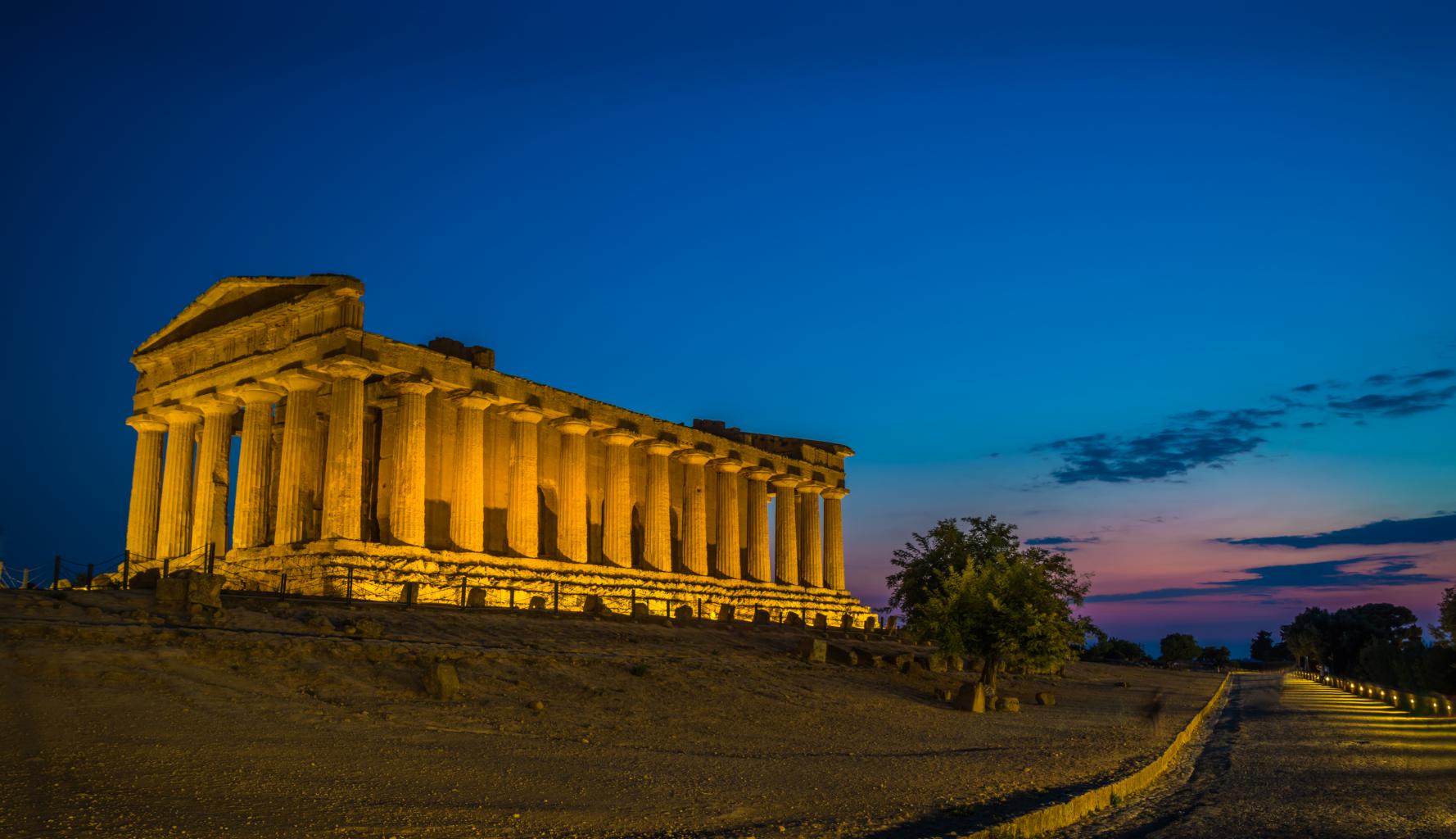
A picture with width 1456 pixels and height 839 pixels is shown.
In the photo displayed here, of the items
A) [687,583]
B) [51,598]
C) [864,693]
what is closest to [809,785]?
[864,693]

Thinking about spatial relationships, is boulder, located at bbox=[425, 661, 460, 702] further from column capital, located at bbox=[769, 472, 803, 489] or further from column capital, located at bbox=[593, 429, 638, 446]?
column capital, located at bbox=[769, 472, 803, 489]

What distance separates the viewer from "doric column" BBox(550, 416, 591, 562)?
48062 mm

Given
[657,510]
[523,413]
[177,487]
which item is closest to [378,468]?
[523,413]

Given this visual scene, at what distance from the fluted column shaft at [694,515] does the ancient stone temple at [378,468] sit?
558mm

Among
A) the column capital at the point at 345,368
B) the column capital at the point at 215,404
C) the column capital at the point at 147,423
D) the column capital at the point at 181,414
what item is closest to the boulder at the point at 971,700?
the column capital at the point at 345,368

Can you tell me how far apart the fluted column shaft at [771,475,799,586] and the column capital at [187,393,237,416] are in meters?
30.9

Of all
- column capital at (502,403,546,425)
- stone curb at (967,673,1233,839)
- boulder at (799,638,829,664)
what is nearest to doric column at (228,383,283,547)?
column capital at (502,403,546,425)

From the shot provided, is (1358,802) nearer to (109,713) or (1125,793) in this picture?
(1125,793)

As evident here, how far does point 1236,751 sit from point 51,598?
24.5 metres

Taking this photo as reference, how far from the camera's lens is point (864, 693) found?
28500 mm

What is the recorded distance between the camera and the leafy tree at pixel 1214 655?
424 feet

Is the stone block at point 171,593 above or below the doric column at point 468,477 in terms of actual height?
below

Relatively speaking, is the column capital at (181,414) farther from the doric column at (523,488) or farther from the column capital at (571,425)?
the column capital at (571,425)

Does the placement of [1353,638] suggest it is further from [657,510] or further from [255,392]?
[255,392]
